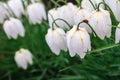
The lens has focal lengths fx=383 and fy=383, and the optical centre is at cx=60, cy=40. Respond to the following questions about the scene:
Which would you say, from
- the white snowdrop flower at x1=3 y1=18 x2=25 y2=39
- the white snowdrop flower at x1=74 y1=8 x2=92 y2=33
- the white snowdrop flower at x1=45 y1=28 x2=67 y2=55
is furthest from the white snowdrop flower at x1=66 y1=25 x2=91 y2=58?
the white snowdrop flower at x1=3 y1=18 x2=25 y2=39

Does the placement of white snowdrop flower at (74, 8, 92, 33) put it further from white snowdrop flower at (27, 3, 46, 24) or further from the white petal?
the white petal

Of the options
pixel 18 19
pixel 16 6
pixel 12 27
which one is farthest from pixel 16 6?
pixel 12 27


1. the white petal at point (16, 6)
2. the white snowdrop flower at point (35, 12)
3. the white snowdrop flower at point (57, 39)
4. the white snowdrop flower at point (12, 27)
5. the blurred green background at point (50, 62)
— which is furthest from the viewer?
the white petal at point (16, 6)

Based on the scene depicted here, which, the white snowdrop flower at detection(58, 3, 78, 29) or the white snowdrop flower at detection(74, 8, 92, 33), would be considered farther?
the white snowdrop flower at detection(58, 3, 78, 29)

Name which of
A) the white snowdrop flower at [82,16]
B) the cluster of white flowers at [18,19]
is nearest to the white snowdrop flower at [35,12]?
the cluster of white flowers at [18,19]

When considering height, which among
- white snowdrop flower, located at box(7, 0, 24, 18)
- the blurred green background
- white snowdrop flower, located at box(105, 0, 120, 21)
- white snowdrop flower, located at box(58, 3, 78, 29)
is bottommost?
the blurred green background

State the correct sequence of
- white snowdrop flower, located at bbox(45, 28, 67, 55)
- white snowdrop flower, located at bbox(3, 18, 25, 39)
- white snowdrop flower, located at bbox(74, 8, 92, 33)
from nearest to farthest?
white snowdrop flower, located at bbox(74, 8, 92, 33), white snowdrop flower, located at bbox(45, 28, 67, 55), white snowdrop flower, located at bbox(3, 18, 25, 39)

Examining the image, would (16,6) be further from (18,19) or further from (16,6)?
(18,19)

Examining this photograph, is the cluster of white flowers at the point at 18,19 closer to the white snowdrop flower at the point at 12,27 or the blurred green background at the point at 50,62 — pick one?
the white snowdrop flower at the point at 12,27
